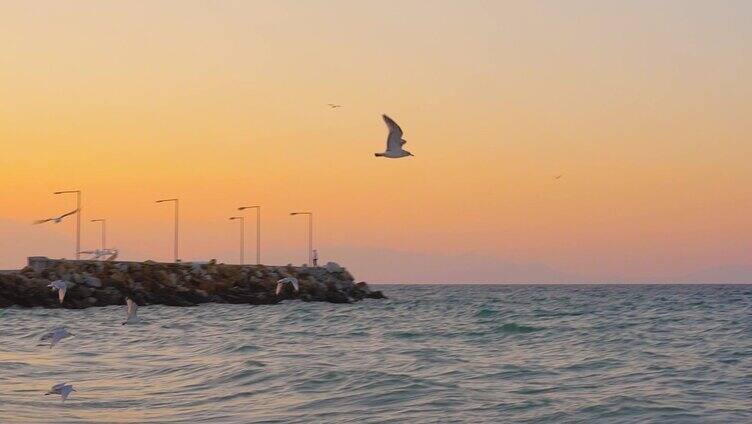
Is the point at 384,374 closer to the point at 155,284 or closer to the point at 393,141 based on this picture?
the point at 393,141

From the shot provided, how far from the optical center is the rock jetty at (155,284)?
5231cm

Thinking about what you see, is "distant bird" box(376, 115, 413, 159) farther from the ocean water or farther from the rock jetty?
the rock jetty

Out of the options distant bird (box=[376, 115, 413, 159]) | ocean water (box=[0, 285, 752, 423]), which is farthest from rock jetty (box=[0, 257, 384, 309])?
distant bird (box=[376, 115, 413, 159])

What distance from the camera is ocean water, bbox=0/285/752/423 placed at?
49.8 ft

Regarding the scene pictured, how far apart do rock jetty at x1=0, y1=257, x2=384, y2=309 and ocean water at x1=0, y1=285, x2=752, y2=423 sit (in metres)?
20.2

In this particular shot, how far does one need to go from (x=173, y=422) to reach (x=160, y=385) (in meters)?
3.66

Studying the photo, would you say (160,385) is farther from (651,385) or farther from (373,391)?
(651,385)

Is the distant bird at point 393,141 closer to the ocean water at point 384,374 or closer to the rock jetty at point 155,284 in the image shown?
A: the ocean water at point 384,374

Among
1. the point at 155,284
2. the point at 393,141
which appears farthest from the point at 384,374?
the point at 155,284

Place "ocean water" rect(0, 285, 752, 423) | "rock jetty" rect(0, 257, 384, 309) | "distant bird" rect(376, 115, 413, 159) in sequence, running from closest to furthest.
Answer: "ocean water" rect(0, 285, 752, 423), "distant bird" rect(376, 115, 413, 159), "rock jetty" rect(0, 257, 384, 309)

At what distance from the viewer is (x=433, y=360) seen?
22.3 meters

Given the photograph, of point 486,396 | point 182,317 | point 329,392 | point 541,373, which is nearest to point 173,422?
point 329,392

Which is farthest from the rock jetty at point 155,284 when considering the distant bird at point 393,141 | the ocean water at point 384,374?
the distant bird at point 393,141

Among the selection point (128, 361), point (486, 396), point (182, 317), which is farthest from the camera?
point (182, 317)
